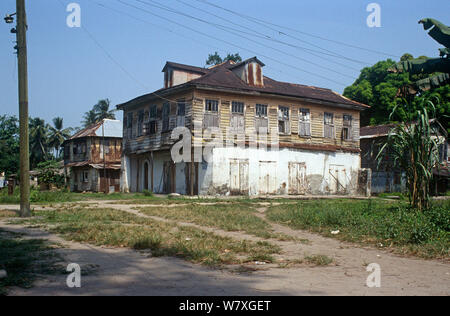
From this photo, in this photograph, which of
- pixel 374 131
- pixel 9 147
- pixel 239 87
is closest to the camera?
pixel 239 87

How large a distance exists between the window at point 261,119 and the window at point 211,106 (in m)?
2.85

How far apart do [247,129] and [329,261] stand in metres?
19.3

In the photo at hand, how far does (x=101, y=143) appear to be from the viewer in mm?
40656

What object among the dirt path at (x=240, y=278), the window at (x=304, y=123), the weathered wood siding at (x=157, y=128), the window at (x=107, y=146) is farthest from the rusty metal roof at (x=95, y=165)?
the dirt path at (x=240, y=278)

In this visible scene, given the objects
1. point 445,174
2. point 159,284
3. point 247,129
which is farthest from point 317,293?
point 445,174

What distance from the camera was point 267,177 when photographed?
25.2 meters

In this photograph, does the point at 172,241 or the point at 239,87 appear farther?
the point at 239,87

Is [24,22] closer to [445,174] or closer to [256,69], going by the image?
[256,69]

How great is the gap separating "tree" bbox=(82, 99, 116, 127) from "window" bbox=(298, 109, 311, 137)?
4265 cm

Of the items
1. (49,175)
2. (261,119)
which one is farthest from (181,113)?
(49,175)

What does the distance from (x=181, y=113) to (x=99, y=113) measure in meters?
43.6

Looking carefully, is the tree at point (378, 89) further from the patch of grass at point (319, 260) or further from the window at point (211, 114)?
the patch of grass at point (319, 260)

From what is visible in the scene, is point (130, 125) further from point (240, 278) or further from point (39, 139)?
point (39, 139)
